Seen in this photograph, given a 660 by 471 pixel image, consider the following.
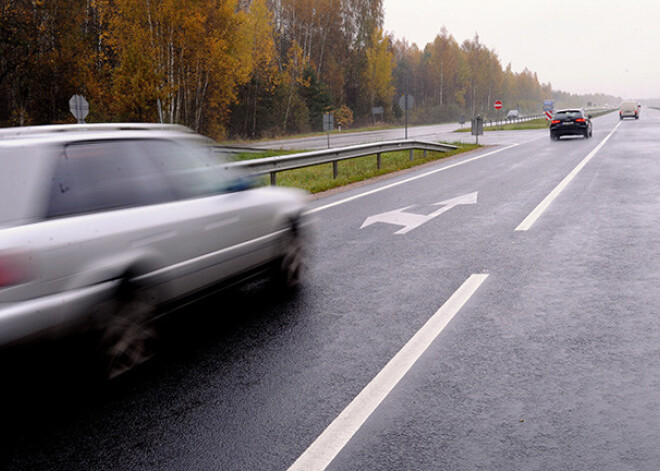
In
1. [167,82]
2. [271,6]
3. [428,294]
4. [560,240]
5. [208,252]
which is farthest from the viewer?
[271,6]

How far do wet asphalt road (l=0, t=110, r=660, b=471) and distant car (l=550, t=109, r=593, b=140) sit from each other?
24939mm

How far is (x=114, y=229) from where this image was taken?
12.8ft

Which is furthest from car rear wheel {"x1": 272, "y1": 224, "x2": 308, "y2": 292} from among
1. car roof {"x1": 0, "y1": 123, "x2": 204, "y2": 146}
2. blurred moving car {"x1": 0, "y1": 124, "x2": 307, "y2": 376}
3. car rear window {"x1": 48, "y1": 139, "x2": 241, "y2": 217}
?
car roof {"x1": 0, "y1": 123, "x2": 204, "y2": 146}

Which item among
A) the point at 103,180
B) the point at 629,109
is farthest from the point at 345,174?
the point at 629,109

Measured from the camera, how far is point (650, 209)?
32.4 ft

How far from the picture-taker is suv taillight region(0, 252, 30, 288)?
329 centimetres

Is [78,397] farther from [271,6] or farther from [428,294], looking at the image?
[271,6]

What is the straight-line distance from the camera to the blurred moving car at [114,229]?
344cm

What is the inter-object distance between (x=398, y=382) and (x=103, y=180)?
2.27 meters

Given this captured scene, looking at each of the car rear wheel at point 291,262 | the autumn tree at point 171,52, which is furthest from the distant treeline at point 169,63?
the car rear wheel at point 291,262

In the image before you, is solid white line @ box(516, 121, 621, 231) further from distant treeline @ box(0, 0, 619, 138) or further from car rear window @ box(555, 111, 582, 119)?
distant treeline @ box(0, 0, 619, 138)

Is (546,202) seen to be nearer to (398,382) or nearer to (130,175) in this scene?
(398,382)

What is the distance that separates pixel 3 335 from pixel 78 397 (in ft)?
2.23

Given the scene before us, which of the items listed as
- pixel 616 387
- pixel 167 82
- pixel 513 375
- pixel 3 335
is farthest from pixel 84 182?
pixel 167 82
